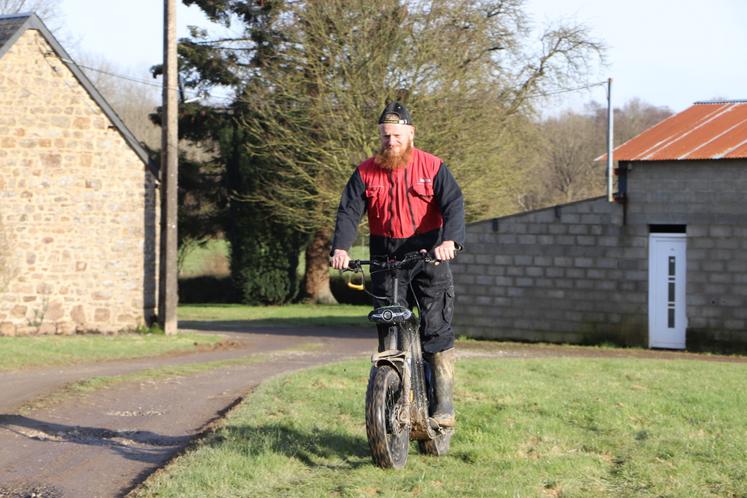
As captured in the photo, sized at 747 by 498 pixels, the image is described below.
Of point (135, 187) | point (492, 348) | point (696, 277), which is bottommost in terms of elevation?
point (492, 348)

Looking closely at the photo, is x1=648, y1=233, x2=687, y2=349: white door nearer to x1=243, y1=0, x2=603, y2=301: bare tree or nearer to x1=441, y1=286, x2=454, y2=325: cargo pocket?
x1=243, y1=0, x2=603, y2=301: bare tree

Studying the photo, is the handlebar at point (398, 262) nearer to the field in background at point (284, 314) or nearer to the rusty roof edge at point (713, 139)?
the rusty roof edge at point (713, 139)

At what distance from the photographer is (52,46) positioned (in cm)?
2027

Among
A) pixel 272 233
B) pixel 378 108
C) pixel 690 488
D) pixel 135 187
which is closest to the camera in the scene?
pixel 690 488

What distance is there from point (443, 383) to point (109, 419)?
367 centimetres

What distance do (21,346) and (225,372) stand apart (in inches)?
203

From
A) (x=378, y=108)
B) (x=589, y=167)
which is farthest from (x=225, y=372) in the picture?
(x=589, y=167)

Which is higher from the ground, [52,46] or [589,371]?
[52,46]

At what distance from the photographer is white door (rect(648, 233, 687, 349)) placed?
2020 cm

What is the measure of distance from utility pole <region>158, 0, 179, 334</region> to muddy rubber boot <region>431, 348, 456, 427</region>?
15.1 meters

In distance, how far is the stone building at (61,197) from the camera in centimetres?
2014

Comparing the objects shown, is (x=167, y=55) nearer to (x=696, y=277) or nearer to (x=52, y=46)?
(x=52, y=46)

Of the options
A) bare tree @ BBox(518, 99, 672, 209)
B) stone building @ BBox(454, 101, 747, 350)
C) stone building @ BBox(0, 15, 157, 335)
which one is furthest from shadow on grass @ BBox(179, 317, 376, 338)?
bare tree @ BBox(518, 99, 672, 209)

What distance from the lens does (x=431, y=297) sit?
6531mm
